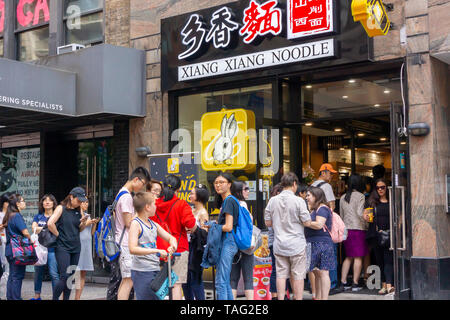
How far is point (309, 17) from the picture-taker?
33.8ft

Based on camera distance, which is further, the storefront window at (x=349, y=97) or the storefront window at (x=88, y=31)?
the storefront window at (x=88, y=31)

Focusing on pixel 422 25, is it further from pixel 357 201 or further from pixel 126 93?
pixel 126 93

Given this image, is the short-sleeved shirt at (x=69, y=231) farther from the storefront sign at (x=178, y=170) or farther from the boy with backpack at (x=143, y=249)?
the boy with backpack at (x=143, y=249)

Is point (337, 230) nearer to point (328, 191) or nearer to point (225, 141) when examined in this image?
point (328, 191)

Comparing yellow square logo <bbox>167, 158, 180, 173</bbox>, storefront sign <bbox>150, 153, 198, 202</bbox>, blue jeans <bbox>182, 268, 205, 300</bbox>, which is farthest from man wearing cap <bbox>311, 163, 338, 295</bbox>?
blue jeans <bbox>182, 268, 205, 300</bbox>

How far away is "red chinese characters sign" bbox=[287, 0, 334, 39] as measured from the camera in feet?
33.2

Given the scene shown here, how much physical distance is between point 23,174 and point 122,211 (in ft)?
27.7

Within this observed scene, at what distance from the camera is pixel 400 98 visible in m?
10.3

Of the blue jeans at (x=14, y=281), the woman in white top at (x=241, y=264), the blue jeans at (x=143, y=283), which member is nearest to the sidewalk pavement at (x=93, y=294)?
the blue jeans at (x=14, y=281)

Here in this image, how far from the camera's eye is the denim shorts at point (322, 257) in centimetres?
894

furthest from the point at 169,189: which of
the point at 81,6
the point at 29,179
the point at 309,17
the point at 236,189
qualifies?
the point at 29,179

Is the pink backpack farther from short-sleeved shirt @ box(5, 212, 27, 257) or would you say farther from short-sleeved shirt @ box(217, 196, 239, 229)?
short-sleeved shirt @ box(5, 212, 27, 257)

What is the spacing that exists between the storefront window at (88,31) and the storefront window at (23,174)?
2.96m

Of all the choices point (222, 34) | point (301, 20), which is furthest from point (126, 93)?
point (301, 20)
